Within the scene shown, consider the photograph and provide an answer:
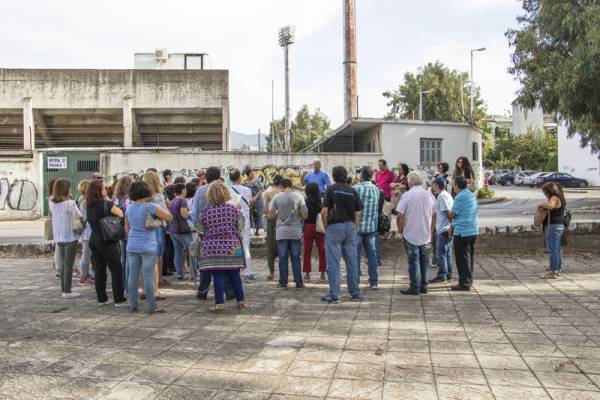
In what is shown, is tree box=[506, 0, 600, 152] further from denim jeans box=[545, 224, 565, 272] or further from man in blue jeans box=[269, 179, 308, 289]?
man in blue jeans box=[269, 179, 308, 289]

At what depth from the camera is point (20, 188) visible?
23969 millimetres

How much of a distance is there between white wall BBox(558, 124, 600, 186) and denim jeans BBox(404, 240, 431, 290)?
42799 mm

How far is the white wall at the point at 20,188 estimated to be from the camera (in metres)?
23.8

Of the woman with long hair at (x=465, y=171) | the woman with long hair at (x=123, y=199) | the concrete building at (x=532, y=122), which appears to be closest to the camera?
the woman with long hair at (x=123, y=199)

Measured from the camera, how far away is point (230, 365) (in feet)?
15.4


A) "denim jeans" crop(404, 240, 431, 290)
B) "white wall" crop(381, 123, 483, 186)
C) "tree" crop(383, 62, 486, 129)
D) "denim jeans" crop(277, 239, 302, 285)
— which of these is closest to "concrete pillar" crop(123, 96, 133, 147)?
"white wall" crop(381, 123, 483, 186)

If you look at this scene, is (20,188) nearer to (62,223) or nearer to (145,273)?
(62,223)

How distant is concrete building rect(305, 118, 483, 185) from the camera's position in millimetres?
24875

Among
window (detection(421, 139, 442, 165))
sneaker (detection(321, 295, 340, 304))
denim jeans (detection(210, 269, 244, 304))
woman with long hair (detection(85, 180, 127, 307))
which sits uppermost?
window (detection(421, 139, 442, 165))

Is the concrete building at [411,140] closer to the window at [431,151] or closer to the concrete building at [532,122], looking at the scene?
the window at [431,151]

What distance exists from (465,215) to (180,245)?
436cm

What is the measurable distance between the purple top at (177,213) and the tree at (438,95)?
149 feet

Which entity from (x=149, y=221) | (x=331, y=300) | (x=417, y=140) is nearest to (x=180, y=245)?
(x=149, y=221)

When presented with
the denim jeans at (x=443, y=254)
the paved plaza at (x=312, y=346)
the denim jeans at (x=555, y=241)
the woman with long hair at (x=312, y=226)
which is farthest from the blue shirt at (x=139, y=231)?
the denim jeans at (x=555, y=241)
